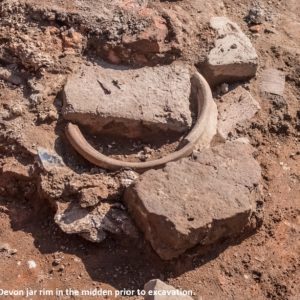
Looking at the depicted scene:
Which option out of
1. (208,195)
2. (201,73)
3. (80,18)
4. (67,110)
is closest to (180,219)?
(208,195)

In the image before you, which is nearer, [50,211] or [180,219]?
[180,219]

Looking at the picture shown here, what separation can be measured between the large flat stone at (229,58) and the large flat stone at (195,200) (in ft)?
3.24

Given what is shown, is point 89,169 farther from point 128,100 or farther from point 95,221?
point 128,100

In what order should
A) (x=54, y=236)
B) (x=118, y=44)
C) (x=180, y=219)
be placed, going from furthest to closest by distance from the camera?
(x=118, y=44)
(x=54, y=236)
(x=180, y=219)

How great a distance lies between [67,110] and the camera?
4.70 m

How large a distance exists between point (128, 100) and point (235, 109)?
3.39 ft

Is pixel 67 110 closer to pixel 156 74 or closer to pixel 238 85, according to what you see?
pixel 156 74

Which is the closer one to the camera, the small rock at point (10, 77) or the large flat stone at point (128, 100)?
the large flat stone at point (128, 100)

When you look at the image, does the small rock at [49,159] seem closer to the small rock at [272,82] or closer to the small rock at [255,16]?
the small rock at [272,82]

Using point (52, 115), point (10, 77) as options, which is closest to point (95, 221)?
point (52, 115)

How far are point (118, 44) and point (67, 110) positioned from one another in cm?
83

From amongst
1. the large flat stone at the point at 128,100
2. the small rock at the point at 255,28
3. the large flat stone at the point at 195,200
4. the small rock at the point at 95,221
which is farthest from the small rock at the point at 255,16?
the small rock at the point at 95,221

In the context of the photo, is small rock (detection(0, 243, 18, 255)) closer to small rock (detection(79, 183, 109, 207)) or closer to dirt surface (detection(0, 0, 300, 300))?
dirt surface (detection(0, 0, 300, 300))

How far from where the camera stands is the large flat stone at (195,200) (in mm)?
4113
